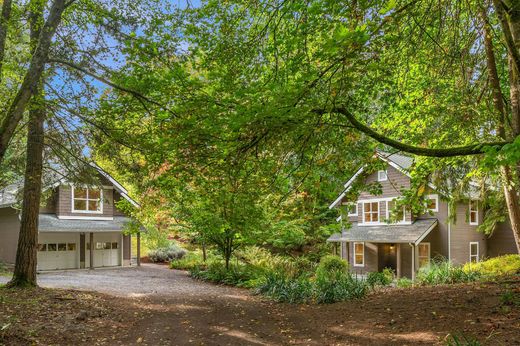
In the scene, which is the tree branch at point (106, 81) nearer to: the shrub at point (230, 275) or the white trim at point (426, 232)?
the shrub at point (230, 275)

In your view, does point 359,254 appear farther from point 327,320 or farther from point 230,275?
point 327,320

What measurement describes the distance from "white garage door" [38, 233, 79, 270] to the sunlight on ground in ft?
60.1

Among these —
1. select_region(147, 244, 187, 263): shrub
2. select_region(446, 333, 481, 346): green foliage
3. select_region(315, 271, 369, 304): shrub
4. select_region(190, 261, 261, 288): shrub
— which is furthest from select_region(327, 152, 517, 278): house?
select_region(446, 333, 481, 346): green foliage

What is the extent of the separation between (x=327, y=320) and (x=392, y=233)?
16347 mm

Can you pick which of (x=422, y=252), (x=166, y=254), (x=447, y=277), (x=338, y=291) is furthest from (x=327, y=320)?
(x=166, y=254)

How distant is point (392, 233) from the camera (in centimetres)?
2420

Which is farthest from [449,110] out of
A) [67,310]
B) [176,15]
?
[67,310]

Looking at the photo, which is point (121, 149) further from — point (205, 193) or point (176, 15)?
point (176, 15)

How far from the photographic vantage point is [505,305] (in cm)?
745

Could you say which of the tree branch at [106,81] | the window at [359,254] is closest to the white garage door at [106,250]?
the window at [359,254]

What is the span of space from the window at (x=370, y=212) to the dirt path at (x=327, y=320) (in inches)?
613

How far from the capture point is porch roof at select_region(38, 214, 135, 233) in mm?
22312

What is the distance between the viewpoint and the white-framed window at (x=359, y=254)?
2728cm

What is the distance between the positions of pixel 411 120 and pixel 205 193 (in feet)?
18.6
